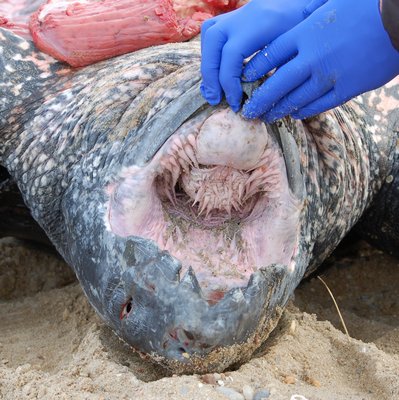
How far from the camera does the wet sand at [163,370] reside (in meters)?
2.45

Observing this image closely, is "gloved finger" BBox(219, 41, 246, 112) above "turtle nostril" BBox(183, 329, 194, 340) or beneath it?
above

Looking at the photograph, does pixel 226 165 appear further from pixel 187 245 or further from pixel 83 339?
pixel 83 339

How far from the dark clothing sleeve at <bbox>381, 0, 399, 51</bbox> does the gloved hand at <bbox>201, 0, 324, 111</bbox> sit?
28 cm

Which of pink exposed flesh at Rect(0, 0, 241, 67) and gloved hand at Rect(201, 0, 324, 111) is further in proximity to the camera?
pink exposed flesh at Rect(0, 0, 241, 67)

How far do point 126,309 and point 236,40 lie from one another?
0.87 meters

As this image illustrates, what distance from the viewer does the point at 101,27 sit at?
3287 millimetres

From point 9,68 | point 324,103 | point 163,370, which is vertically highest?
point 9,68

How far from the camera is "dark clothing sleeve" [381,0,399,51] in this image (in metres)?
2.32

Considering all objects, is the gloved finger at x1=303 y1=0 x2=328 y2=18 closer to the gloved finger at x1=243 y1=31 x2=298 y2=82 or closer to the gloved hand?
the gloved hand

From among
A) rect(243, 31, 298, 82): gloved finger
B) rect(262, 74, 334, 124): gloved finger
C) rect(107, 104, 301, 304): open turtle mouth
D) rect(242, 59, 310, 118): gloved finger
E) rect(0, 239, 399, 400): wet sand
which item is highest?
rect(243, 31, 298, 82): gloved finger

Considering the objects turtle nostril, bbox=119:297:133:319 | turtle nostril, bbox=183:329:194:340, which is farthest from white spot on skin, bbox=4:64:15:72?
turtle nostril, bbox=183:329:194:340

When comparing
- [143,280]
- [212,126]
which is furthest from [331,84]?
[143,280]

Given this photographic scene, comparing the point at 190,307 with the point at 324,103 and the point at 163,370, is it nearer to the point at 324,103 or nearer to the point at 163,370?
the point at 163,370

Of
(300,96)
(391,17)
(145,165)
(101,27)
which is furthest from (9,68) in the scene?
(391,17)
